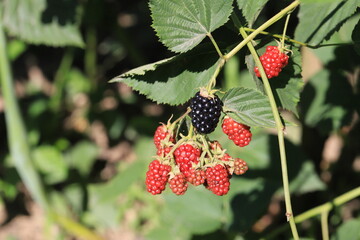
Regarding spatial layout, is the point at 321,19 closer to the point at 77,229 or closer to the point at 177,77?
the point at 177,77

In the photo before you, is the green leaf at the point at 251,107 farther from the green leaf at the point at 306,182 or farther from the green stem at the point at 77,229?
the green stem at the point at 77,229

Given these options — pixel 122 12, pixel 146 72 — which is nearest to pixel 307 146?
pixel 146 72

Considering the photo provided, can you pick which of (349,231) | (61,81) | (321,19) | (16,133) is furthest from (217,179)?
(61,81)

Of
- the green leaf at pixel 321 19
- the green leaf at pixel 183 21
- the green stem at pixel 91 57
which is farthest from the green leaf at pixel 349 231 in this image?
the green stem at pixel 91 57

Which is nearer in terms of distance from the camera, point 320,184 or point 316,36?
point 316,36

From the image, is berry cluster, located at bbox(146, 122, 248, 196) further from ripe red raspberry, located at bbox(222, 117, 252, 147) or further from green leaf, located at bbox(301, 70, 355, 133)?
green leaf, located at bbox(301, 70, 355, 133)

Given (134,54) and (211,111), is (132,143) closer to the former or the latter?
(134,54)
